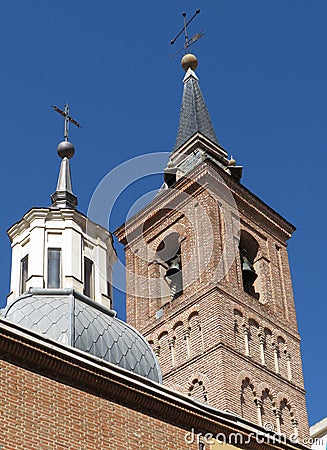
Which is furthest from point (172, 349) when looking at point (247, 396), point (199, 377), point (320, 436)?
point (320, 436)

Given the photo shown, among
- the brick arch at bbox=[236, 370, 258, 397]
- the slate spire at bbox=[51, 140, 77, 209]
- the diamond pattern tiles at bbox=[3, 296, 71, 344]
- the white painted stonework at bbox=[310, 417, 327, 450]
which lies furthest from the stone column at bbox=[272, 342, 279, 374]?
the diamond pattern tiles at bbox=[3, 296, 71, 344]

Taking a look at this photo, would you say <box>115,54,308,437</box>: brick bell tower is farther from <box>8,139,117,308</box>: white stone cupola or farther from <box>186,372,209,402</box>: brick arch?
<box>8,139,117,308</box>: white stone cupola

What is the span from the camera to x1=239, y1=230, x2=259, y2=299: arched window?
27328 millimetres

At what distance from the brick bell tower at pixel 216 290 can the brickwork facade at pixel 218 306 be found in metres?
0.03

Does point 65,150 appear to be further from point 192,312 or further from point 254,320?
point 254,320

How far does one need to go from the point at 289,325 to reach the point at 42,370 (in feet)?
55.9

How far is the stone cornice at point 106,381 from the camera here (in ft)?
35.9

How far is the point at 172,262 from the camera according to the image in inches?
1093

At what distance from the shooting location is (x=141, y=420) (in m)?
11.9

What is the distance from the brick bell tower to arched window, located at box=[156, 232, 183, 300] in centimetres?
3

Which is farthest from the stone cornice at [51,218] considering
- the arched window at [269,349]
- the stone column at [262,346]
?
the arched window at [269,349]

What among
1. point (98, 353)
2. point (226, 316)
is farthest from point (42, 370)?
point (226, 316)

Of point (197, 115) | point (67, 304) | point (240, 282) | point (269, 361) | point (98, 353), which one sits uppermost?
point (197, 115)

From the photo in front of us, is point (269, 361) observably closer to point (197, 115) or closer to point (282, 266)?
point (282, 266)
